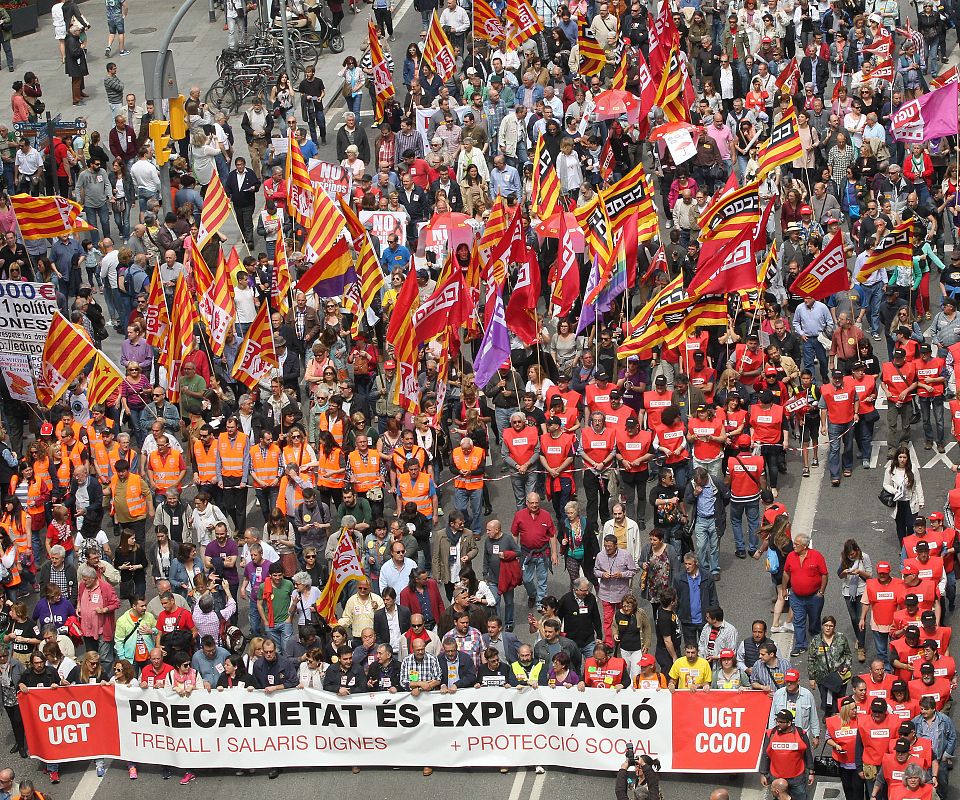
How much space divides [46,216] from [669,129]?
32.8 feet

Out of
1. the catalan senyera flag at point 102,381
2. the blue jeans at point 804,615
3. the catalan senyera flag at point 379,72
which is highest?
the catalan senyera flag at point 379,72

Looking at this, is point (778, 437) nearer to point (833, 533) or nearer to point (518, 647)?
point (833, 533)

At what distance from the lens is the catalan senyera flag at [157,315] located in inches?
1191

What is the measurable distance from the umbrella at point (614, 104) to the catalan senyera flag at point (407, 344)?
904 centimetres

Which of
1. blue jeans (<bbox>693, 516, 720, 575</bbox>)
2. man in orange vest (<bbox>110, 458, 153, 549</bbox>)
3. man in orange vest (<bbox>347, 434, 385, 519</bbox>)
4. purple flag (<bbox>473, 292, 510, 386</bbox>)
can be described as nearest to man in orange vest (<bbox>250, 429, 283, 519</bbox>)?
man in orange vest (<bbox>347, 434, 385, 519</bbox>)

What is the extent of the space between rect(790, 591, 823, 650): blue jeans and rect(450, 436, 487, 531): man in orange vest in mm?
4540

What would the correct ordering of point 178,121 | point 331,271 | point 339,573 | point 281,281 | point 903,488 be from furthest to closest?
point 178,121, point 281,281, point 331,271, point 903,488, point 339,573

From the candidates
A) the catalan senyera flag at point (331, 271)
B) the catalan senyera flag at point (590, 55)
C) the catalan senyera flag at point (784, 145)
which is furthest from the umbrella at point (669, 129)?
the catalan senyera flag at point (331, 271)

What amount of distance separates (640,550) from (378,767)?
14.0ft

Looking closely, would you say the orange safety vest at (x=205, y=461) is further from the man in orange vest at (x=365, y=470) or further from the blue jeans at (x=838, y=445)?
the blue jeans at (x=838, y=445)

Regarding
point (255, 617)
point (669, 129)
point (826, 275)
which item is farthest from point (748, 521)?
point (669, 129)

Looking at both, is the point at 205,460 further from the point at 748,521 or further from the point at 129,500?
the point at 748,521

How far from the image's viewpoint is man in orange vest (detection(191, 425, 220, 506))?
92.9 feet

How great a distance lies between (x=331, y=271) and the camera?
3080cm
